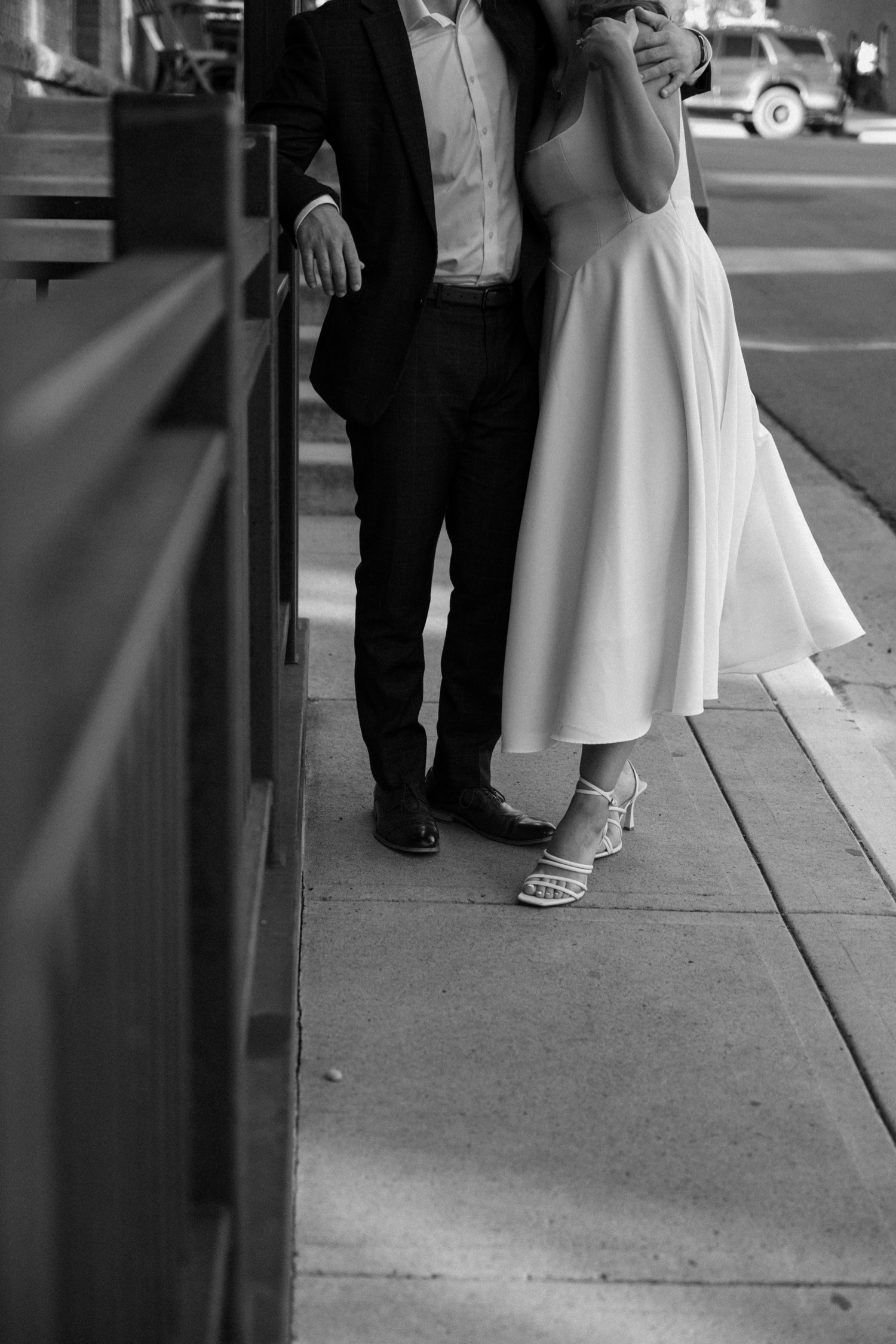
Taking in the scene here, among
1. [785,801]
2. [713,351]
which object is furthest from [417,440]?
[785,801]

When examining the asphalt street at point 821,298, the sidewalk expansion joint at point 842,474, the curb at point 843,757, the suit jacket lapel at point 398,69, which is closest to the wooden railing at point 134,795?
the suit jacket lapel at point 398,69

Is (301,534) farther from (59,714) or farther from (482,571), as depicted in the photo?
(59,714)

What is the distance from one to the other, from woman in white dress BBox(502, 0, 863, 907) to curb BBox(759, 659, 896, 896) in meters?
0.52

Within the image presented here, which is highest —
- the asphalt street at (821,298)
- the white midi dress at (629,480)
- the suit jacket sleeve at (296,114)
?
the suit jacket sleeve at (296,114)

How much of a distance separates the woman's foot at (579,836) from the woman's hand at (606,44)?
4.51ft

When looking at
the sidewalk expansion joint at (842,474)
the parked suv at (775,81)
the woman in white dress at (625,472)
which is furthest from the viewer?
the parked suv at (775,81)

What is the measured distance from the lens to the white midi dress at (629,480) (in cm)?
285

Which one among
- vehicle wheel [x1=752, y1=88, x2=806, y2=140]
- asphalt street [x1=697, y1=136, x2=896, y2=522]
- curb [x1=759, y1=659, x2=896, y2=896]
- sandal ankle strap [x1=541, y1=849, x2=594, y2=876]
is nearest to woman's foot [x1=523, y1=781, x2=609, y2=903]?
sandal ankle strap [x1=541, y1=849, x2=594, y2=876]

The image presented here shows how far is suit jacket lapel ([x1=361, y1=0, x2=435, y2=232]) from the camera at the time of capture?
2857 mm

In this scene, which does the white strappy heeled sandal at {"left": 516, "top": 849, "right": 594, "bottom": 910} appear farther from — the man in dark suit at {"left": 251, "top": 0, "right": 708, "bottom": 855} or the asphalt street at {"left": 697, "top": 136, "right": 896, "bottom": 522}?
the asphalt street at {"left": 697, "top": 136, "right": 896, "bottom": 522}

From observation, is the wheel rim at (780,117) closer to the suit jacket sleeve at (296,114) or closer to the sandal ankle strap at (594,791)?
the suit jacket sleeve at (296,114)

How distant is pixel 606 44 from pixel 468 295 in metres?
0.55

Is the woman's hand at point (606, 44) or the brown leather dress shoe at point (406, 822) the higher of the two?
the woman's hand at point (606, 44)

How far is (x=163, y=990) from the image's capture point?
1148 millimetres
